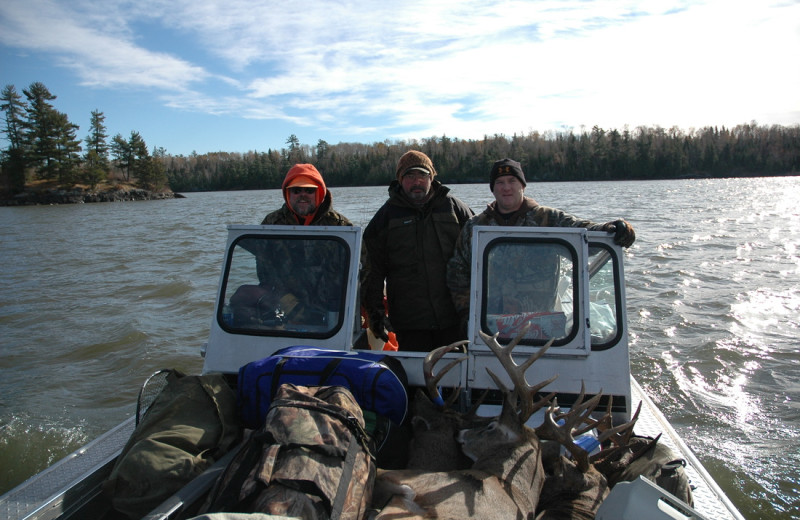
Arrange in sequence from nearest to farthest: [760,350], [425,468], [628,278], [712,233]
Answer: [425,468] < [760,350] < [628,278] < [712,233]

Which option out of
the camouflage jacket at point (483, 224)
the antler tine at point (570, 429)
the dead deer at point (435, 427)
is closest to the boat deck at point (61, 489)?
the dead deer at point (435, 427)

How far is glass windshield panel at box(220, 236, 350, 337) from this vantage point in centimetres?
379

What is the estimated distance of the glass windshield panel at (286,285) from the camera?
379cm

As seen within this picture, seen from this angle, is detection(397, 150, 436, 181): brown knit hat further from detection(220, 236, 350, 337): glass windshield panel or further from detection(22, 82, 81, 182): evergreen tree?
detection(22, 82, 81, 182): evergreen tree

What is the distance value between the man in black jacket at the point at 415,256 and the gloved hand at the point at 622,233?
1202mm

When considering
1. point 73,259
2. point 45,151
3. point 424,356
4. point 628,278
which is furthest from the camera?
point 45,151

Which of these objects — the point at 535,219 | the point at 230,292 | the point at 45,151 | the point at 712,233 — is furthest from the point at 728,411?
the point at 45,151

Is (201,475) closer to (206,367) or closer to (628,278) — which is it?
(206,367)

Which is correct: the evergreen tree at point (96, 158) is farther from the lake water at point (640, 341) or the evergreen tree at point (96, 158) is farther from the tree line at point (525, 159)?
the lake water at point (640, 341)

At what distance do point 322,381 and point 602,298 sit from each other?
6.93ft

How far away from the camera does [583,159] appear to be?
8150 cm

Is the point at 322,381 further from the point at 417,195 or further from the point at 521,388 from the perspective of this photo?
the point at 417,195

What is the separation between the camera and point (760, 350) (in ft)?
27.2

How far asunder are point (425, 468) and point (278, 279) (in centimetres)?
178
